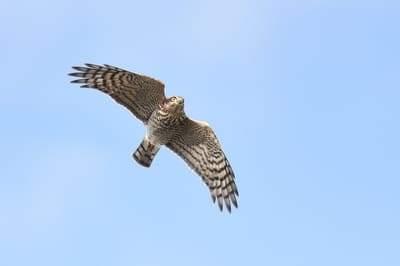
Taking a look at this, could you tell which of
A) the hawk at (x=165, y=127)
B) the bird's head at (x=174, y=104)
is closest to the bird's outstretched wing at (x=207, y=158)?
the hawk at (x=165, y=127)

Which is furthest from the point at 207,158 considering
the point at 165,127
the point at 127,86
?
the point at 127,86

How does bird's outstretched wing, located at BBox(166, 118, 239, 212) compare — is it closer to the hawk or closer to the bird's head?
the hawk

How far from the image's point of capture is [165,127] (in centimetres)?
3008

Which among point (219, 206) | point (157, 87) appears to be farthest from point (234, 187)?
point (157, 87)

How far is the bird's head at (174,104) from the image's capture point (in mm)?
29734

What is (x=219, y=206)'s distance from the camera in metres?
30.4

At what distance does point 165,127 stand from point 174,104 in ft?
2.01

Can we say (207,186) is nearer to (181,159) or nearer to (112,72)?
(181,159)

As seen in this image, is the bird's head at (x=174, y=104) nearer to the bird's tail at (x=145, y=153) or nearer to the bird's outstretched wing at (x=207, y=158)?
the bird's outstretched wing at (x=207, y=158)

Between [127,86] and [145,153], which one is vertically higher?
[127,86]

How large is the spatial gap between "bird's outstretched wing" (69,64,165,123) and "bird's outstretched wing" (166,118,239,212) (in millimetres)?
907

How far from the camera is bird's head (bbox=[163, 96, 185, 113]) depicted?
29734 millimetres

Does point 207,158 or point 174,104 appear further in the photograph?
point 207,158

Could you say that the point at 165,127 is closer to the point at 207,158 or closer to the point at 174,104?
the point at 174,104
